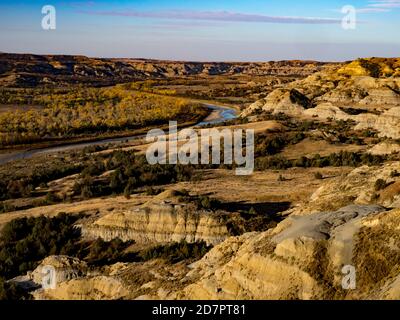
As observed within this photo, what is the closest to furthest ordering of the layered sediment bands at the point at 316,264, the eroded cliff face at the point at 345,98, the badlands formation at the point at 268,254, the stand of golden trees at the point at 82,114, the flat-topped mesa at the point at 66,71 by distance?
the layered sediment bands at the point at 316,264 < the badlands formation at the point at 268,254 < the stand of golden trees at the point at 82,114 < the eroded cliff face at the point at 345,98 < the flat-topped mesa at the point at 66,71

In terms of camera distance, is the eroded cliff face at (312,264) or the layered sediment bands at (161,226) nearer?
the eroded cliff face at (312,264)

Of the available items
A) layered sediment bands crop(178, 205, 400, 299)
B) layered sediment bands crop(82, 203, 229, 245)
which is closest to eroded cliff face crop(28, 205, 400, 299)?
layered sediment bands crop(178, 205, 400, 299)

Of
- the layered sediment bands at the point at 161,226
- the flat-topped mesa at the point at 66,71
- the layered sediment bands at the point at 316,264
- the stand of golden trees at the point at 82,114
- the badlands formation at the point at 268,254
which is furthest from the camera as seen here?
the flat-topped mesa at the point at 66,71

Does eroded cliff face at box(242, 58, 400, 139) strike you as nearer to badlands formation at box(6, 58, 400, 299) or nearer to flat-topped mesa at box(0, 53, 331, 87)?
badlands formation at box(6, 58, 400, 299)

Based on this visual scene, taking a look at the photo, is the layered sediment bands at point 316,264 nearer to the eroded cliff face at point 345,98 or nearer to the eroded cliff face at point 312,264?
the eroded cliff face at point 312,264

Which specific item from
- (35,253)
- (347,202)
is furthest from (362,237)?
(35,253)

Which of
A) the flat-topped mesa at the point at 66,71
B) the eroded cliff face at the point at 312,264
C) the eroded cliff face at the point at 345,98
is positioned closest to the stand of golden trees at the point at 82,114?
the eroded cliff face at the point at 345,98
